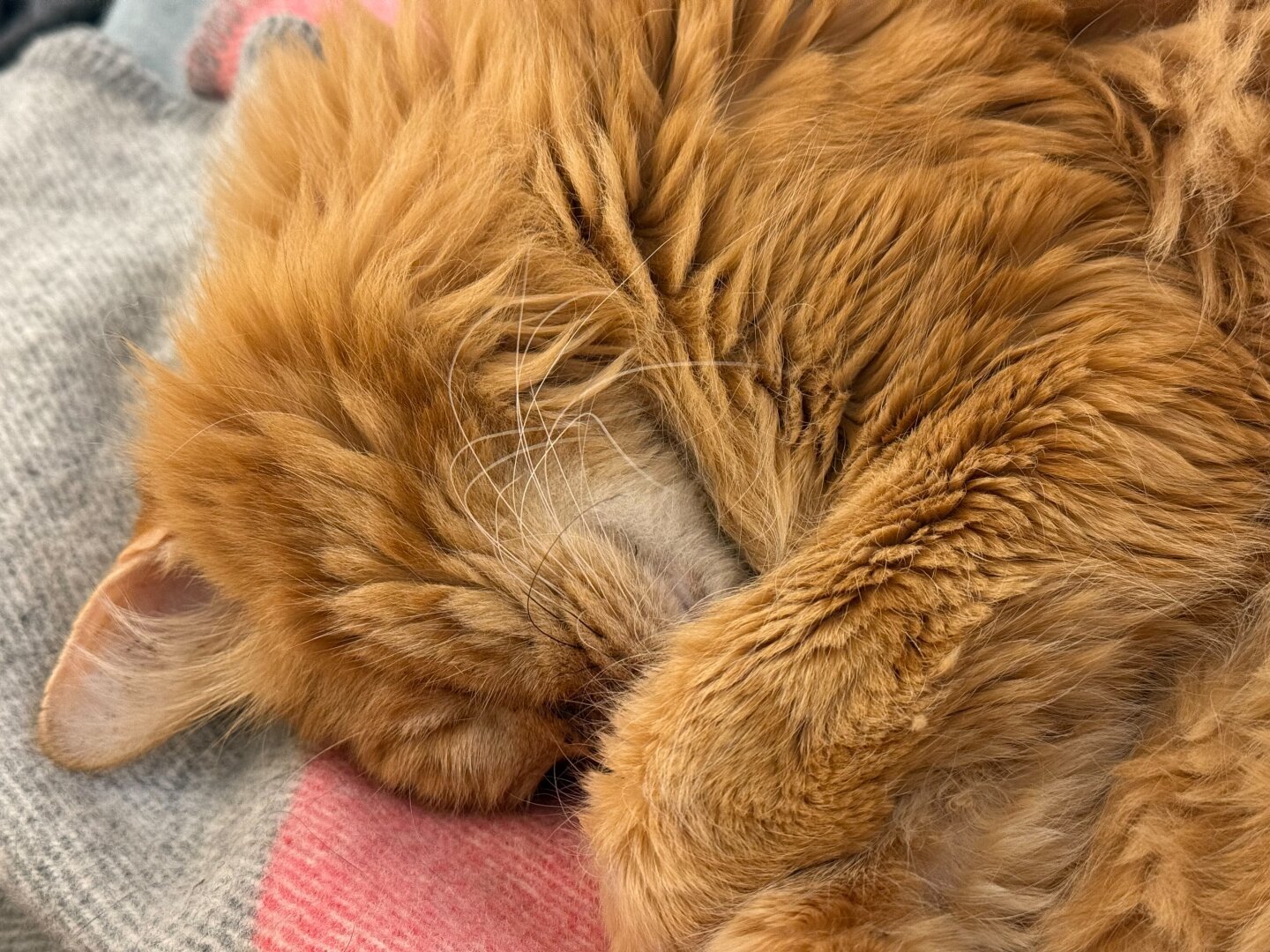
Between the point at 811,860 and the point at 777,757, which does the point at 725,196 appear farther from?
the point at 811,860

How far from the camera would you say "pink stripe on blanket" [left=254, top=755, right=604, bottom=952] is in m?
1.20

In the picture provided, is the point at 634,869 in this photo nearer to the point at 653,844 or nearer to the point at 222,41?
the point at 653,844

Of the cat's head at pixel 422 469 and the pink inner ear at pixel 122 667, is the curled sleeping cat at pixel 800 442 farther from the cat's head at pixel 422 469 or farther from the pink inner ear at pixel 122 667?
the pink inner ear at pixel 122 667

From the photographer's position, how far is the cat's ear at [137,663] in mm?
1342

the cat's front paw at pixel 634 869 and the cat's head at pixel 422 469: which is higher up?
the cat's head at pixel 422 469

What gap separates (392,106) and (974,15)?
2.23 feet

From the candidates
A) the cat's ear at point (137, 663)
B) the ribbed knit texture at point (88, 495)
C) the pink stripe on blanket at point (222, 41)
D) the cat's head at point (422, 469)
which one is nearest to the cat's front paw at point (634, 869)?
the cat's head at point (422, 469)

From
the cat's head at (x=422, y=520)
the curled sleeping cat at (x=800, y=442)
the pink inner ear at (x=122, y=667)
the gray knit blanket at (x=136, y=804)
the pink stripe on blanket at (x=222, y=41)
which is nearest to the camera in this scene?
the curled sleeping cat at (x=800, y=442)

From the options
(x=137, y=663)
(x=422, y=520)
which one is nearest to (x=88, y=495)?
(x=137, y=663)

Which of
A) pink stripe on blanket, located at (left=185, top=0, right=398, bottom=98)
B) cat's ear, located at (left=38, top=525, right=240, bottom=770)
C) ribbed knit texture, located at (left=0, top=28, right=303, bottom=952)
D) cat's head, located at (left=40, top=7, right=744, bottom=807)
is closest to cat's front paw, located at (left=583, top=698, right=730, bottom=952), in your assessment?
cat's head, located at (left=40, top=7, right=744, bottom=807)

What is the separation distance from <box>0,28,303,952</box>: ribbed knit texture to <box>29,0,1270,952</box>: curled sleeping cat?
39 cm

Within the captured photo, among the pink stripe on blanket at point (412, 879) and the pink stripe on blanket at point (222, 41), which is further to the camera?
the pink stripe on blanket at point (222, 41)

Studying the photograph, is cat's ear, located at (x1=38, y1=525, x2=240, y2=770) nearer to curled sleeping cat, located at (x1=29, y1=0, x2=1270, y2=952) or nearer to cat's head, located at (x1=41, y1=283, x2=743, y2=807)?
cat's head, located at (x1=41, y1=283, x2=743, y2=807)

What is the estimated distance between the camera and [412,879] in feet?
4.16
